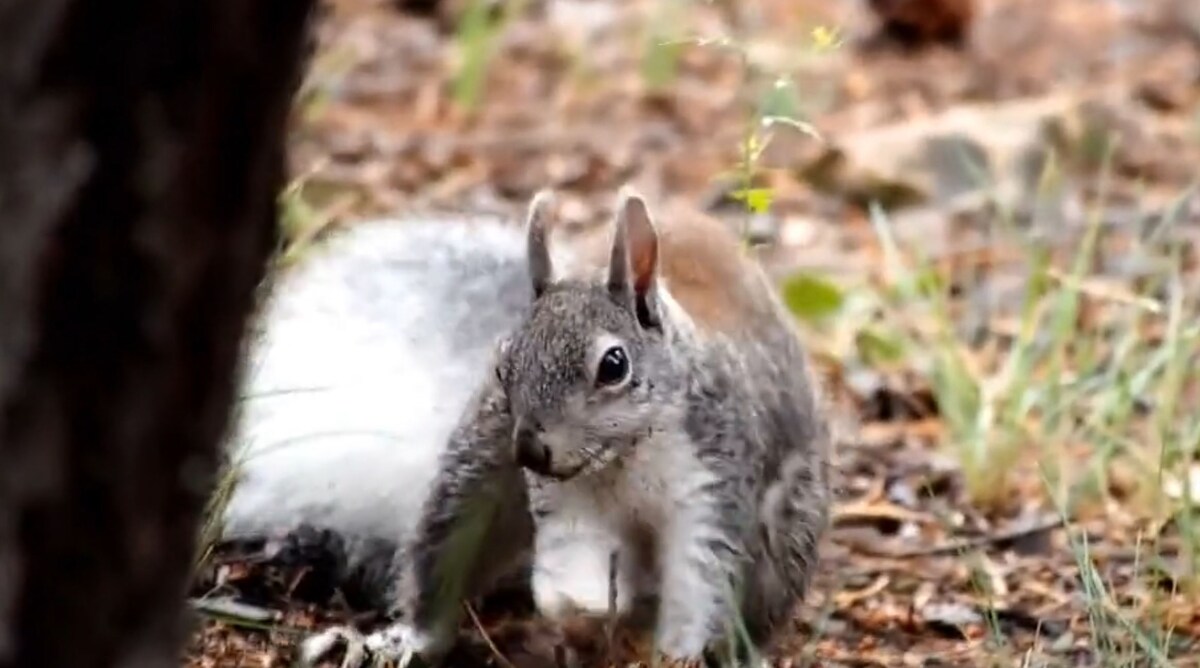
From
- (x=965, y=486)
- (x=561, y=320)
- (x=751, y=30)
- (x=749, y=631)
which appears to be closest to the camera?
(x=561, y=320)

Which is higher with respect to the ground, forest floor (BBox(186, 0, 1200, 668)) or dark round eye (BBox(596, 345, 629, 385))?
dark round eye (BBox(596, 345, 629, 385))

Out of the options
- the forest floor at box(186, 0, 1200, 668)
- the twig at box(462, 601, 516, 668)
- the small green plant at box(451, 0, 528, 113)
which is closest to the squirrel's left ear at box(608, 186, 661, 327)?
the forest floor at box(186, 0, 1200, 668)

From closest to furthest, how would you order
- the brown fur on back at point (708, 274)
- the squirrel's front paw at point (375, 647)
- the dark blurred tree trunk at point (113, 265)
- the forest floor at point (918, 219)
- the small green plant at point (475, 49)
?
the dark blurred tree trunk at point (113, 265), the squirrel's front paw at point (375, 647), the brown fur on back at point (708, 274), the forest floor at point (918, 219), the small green plant at point (475, 49)

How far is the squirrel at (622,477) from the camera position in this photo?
2295mm

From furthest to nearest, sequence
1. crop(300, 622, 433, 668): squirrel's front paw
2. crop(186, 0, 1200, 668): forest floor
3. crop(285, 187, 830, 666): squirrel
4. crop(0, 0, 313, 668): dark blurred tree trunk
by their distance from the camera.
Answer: crop(186, 0, 1200, 668): forest floor, crop(300, 622, 433, 668): squirrel's front paw, crop(285, 187, 830, 666): squirrel, crop(0, 0, 313, 668): dark blurred tree trunk

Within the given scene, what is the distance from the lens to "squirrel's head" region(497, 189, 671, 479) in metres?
2.24

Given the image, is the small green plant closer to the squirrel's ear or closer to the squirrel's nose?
the squirrel's ear

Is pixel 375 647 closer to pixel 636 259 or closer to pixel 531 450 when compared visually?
pixel 531 450

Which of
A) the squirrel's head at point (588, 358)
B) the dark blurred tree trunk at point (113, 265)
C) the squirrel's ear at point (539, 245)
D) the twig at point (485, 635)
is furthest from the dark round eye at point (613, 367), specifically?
the dark blurred tree trunk at point (113, 265)

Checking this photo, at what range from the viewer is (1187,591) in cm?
261

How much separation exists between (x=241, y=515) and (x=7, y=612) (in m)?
1.56

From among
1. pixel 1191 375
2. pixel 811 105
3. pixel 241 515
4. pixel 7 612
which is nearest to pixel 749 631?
pixel 241 515

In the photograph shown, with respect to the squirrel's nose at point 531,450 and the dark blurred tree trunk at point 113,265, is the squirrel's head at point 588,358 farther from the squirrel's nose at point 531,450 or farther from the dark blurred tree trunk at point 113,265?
the dark blurred tree trunk at point 113,265

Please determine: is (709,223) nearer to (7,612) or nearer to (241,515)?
(241,515)
